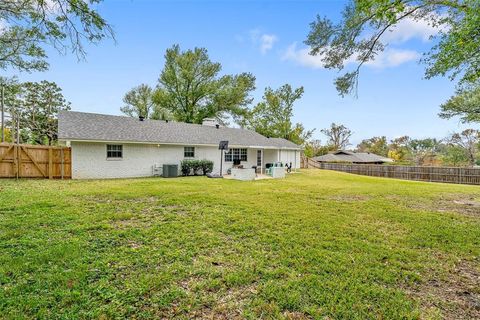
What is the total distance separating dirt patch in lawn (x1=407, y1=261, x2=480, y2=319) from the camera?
2.70 meters

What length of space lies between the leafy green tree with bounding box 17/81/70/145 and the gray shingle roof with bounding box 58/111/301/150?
1850 cm

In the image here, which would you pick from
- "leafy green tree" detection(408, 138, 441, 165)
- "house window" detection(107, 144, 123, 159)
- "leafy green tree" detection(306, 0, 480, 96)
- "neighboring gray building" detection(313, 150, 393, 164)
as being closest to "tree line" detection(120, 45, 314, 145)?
"neighboring gray building" detection(313, 150, 393, 164)

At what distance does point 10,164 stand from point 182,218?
40.8ft

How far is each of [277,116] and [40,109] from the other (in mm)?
31027

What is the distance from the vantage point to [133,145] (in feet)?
50.1

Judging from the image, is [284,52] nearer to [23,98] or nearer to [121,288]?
[121,288]

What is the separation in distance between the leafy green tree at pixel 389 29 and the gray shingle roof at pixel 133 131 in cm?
1176

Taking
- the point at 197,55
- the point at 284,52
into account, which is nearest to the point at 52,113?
the point at 197,55

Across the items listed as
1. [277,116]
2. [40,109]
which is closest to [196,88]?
[277,116]

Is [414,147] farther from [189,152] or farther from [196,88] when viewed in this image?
[189,152]

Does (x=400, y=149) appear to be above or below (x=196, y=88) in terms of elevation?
below

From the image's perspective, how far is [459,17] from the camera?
6.55 meters

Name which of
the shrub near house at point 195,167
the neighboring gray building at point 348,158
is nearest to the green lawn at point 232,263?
the shrub near house at point 195,167

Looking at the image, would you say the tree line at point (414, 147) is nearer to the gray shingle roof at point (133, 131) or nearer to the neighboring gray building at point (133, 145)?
the gray shingle roof at point (133, 131)
